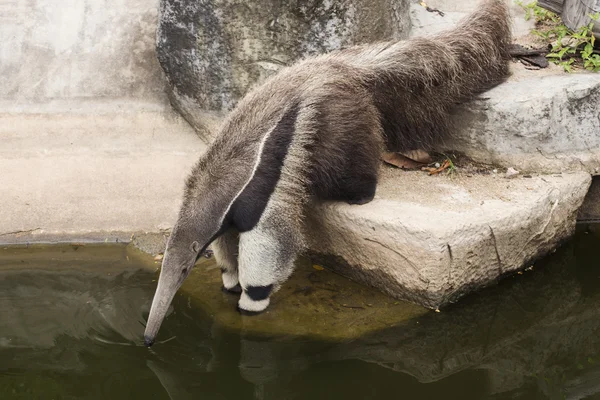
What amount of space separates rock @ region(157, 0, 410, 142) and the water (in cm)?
190

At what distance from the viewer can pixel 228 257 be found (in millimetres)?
5773

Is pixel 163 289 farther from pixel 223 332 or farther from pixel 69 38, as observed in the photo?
pixel 69 38

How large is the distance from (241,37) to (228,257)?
205cm

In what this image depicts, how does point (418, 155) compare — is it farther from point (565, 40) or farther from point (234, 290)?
point (565, 40)

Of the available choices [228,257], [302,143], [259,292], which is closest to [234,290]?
[228,257]

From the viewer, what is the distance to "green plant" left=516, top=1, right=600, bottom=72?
6.74 metres

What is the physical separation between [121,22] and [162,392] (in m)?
4.33

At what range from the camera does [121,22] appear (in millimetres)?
7773

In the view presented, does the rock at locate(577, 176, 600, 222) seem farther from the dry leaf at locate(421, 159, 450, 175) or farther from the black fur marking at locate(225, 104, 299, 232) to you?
the black fur marking at locate(225, 104, 299, 232)

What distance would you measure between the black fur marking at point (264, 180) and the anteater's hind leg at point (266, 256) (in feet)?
0.28

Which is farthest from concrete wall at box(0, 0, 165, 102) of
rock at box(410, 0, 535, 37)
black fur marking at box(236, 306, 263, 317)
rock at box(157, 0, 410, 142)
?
black fur marking at box(236, 306, 263, 317)

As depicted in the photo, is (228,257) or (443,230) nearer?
(443,230)

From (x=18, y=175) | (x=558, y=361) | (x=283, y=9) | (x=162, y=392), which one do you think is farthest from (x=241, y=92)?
(x=558, y=361)

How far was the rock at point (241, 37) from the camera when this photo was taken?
6375mm
